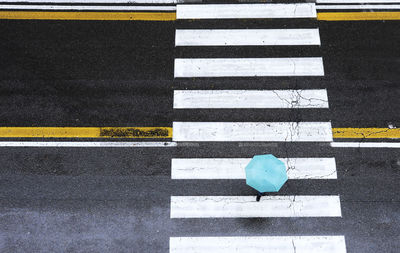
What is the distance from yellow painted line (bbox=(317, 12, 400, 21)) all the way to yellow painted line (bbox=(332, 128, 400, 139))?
3.01m

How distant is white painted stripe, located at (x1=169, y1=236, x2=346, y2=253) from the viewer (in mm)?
7598

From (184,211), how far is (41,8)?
6.54 meters

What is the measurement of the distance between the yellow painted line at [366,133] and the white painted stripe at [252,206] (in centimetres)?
150

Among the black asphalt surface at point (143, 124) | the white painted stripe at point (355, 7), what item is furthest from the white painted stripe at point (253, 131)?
the white painted stripe at point (355, 7)

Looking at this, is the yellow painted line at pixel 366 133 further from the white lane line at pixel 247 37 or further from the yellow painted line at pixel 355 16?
the yellow painted line at pixel 355 16

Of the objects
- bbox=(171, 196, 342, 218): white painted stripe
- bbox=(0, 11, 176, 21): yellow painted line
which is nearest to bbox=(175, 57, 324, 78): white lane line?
bbox=(0, 11, 176, 21): yellow painted line

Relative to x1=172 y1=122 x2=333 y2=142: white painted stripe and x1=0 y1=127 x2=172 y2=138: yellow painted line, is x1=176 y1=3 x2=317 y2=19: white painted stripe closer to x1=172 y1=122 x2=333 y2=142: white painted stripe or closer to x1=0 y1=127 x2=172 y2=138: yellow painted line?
x1=172 y1=122 x2=333 y2=142: white painted stripe

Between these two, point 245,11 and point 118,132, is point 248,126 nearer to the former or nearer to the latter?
point 118,132

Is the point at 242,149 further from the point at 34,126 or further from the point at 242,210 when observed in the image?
the point at 34,126

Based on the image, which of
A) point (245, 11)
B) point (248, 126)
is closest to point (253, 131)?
point (248, 126)

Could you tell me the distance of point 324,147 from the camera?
8.30m

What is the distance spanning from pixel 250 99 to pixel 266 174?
8.29ft

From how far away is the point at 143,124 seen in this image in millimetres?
8508

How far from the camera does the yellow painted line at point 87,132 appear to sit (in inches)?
332
